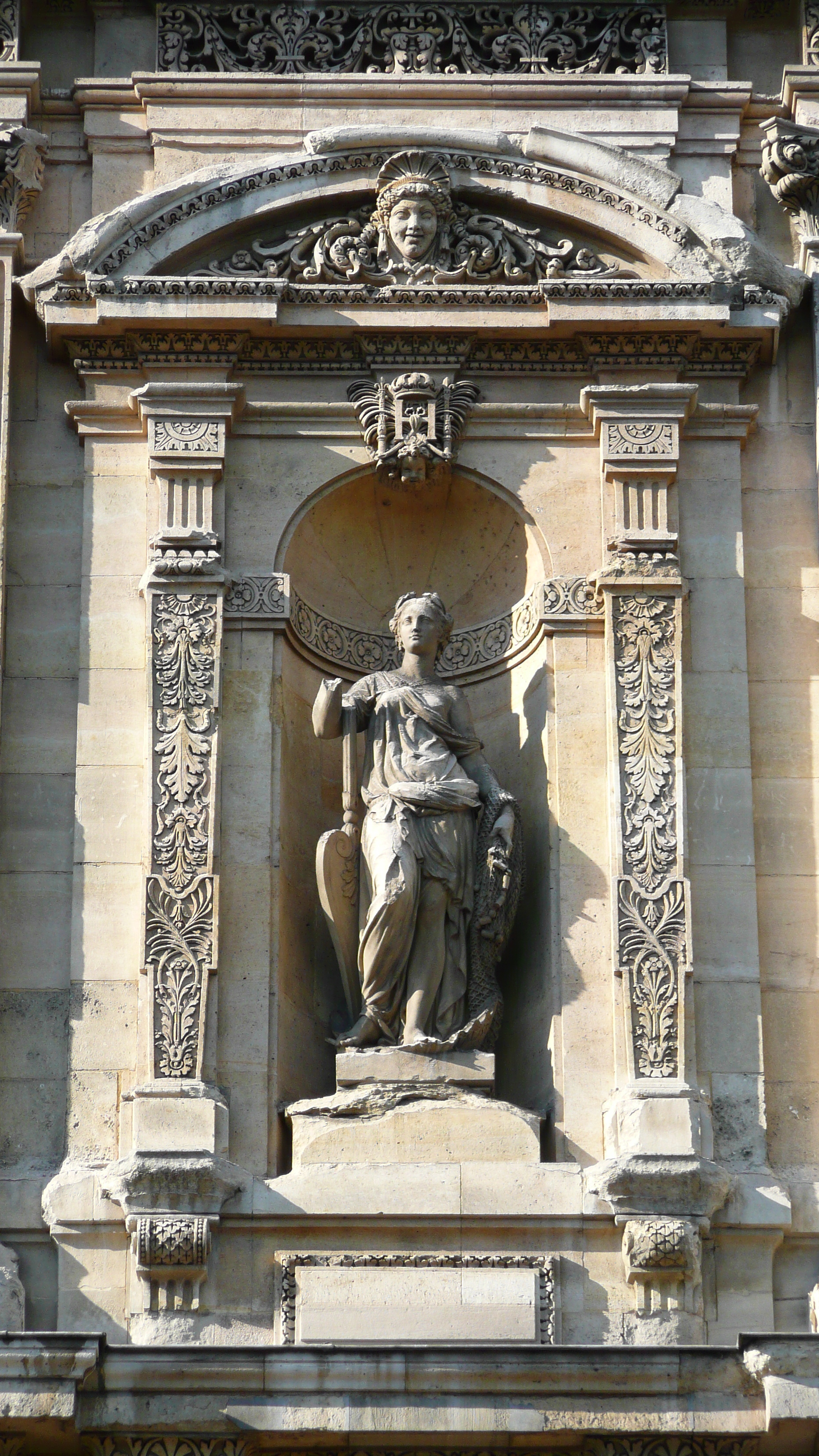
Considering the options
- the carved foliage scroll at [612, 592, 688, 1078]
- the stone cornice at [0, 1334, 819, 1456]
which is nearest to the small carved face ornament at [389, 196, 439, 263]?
the carved foliage scroll at [612, 592, 688, 1078]

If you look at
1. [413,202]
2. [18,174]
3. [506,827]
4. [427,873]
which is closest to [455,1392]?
[427,873]

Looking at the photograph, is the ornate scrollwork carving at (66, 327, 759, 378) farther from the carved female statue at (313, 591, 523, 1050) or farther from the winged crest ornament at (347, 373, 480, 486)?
the carved female statue at (313, 591, 523, 1050)

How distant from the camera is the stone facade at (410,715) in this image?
15508mm

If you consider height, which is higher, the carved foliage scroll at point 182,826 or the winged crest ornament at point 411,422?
the winged crest ornament at point 411,422

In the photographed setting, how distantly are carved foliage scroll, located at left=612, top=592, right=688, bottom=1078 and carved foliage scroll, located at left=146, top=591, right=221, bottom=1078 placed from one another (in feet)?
7.25

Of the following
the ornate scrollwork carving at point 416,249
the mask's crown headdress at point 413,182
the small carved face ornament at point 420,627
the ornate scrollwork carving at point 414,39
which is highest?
the ornate scrollwork carving at point 414,39

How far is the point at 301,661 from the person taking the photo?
17656mm

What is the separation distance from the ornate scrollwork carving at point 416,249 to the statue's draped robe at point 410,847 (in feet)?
8.37

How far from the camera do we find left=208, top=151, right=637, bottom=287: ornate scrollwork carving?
1797 centimetres

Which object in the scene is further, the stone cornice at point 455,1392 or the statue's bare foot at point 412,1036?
the statue's bare foot at point 412,1036

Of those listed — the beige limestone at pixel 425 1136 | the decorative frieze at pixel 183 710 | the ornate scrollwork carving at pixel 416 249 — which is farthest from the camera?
the ornate scrollwork carving at pixel 416 249

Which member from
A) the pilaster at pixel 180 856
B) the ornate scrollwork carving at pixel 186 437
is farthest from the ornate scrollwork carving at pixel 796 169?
the ornate scrollwork carving at pixel 186 437

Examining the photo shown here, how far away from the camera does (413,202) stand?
18031 millimetres

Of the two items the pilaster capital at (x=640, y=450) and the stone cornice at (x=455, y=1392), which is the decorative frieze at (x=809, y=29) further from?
the stone cornice at (x=455, y=1392)
